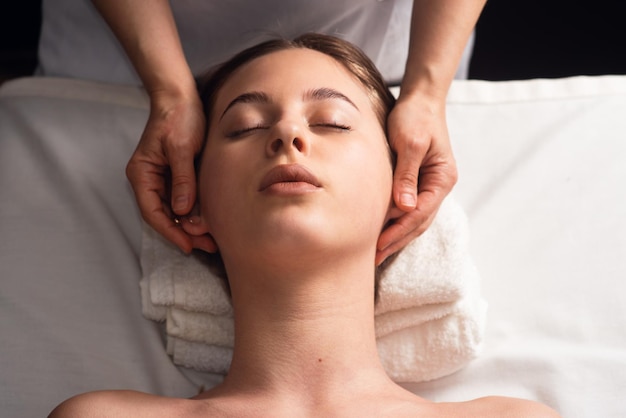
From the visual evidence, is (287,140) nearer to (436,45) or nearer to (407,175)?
(407,175)

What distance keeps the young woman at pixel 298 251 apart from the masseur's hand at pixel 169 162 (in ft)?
0.14

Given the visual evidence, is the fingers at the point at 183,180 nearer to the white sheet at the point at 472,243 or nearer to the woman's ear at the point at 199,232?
the woman's ear at the point at 199,232

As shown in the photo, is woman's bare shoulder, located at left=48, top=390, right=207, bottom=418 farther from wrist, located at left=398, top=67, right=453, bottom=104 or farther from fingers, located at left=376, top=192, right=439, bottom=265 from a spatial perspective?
wrist, located at left=398, top=67, right=453, bottom=104

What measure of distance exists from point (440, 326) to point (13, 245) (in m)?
0.86

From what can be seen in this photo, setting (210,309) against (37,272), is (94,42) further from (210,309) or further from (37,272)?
(210,309)

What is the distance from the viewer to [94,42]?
1887 millimetres

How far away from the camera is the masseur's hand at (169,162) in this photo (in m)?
1.46

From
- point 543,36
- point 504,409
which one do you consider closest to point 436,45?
point 504,409

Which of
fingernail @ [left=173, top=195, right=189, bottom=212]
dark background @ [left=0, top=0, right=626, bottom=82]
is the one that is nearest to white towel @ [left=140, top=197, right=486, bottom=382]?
fingernail @ [left=173, top=195, right=189, bottom=212]

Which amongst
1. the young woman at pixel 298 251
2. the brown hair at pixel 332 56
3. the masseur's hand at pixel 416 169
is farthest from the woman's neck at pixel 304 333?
the brown hair at pixel 332 56

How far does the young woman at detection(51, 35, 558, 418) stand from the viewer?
1.28 meters

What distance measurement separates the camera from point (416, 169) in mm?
1441

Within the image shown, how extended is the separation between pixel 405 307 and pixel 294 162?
0.39 m

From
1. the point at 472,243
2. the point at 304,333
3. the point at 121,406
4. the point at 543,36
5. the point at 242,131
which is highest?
the point at 543,36
